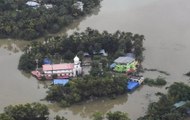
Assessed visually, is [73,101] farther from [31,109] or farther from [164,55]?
[164,55]

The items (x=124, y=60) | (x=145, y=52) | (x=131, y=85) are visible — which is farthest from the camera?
(x=145, y=52)

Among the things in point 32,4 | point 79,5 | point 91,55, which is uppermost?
point 32,4

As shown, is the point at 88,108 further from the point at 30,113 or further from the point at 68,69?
the point at 68,69

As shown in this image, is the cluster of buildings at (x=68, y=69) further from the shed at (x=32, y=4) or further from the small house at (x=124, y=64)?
the shed at (x=32, y=4)

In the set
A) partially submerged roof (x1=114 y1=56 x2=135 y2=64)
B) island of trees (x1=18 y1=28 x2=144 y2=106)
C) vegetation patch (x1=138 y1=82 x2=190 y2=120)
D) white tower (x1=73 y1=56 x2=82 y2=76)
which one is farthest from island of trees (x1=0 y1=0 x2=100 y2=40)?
vegetation patch (x1=138 y1=82 x2=190 y2=120)

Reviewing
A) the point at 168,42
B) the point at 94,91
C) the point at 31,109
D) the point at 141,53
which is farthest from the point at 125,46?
the point at 31,109

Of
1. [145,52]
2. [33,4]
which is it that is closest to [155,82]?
[145,52]

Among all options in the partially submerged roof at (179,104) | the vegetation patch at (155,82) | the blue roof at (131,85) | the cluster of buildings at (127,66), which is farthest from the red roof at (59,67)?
the partially submerged roof at (179,104)
